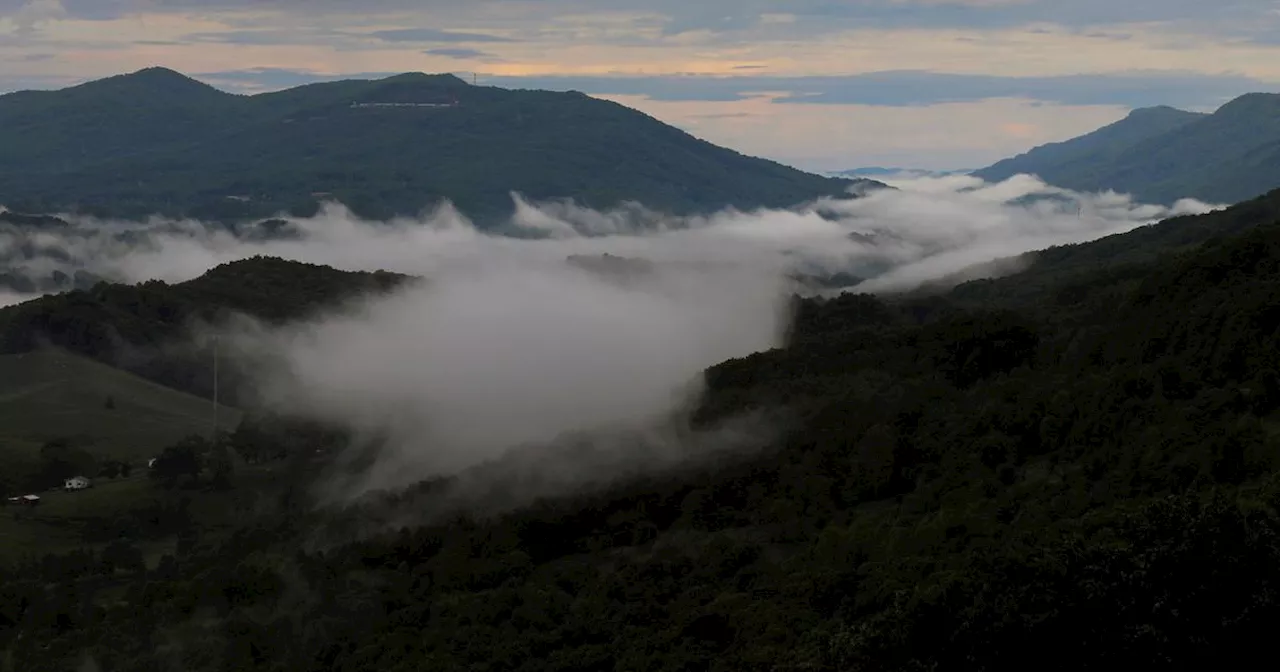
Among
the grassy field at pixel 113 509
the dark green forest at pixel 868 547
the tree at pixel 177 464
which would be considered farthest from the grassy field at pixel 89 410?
the dark green forest at pixel 868 547

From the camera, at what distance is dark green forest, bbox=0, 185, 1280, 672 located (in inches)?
1996

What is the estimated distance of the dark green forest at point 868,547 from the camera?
5069 centimetres

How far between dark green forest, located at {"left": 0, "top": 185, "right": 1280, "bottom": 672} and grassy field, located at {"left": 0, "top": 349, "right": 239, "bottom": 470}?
42.7 metres

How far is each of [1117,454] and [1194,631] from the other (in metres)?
19.1

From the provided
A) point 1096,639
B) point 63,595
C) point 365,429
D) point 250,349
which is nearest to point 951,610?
point 1096,639

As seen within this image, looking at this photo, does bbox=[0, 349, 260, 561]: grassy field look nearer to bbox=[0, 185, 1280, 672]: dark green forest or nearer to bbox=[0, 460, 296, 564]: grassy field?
bbox=[0, 460, 296, 564]: grassy field

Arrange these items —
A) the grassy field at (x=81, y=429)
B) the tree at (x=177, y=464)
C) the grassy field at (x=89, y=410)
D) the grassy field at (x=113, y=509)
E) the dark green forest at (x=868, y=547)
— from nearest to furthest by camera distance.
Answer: the dark green forest at (x=868, y=547)
the grassy field at (x=113, y=509)
the grassy field at (x=81, y=429)
the tree at (x=177, y=464)
the grassy field at (x=89, y=410)

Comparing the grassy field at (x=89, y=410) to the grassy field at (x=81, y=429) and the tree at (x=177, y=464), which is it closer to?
the grassy field at (x=81, y=429)

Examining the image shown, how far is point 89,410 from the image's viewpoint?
16300cm

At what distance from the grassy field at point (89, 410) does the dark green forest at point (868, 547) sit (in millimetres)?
42671

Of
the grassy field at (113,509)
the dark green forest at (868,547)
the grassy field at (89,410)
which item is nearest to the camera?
the dark green forest at (868,547)

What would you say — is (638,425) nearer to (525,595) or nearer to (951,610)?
(525,595)

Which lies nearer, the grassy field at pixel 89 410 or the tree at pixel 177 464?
the tree at pixel 177 464

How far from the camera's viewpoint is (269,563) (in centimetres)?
8744
